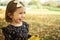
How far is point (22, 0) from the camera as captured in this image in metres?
1.60

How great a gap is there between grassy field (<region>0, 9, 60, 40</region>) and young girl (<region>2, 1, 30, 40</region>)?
89mm

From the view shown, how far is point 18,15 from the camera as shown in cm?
150

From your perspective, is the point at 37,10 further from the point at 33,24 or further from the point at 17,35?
the point at 17,35

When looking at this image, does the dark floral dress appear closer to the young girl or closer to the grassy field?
the young girl

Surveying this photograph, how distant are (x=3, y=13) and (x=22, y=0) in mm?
217

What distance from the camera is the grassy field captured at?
1.59 meters

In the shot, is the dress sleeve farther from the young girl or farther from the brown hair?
the brown hair

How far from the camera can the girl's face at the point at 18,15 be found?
4.92ft

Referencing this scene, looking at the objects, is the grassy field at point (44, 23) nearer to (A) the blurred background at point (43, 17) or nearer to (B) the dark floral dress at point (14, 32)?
(A) the blurred background at point (43, 17)

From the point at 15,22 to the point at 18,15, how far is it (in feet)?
0.24

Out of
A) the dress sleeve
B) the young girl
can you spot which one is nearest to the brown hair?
the young girl

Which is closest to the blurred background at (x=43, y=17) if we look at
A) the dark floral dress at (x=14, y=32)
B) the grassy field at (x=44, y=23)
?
the grassy field at (x=44, y=23)

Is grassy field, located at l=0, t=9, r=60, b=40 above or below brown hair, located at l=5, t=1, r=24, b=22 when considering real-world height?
below

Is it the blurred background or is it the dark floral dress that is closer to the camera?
the dark floral dress
